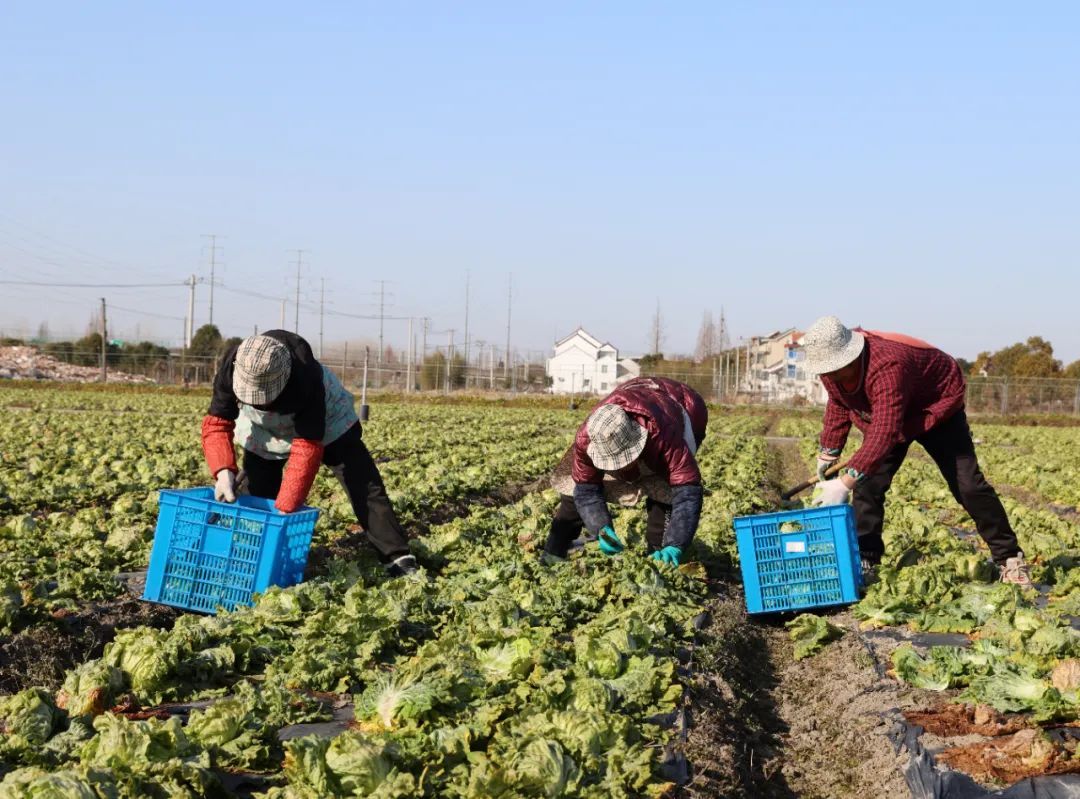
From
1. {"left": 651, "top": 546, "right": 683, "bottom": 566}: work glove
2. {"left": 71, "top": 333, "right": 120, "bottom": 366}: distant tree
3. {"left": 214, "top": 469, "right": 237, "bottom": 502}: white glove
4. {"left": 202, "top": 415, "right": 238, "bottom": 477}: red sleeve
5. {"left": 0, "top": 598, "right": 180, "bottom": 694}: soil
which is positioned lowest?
{"left": 0, "top": 598, "right": 180, "bottom": 694}: soil

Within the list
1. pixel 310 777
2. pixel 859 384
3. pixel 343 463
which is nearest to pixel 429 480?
pixel 343 463

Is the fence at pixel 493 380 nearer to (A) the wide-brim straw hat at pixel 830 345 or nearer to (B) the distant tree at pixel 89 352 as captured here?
(B) the distant tree at pixel 89 352

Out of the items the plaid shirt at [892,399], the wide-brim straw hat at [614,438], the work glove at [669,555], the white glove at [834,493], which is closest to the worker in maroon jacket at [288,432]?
the wide-brim straw hat at [614,438]

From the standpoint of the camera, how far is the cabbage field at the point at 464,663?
11.9 ft

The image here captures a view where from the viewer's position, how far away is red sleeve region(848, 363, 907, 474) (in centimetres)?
669

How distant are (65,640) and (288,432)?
6.00 feet

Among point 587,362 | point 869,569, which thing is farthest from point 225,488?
point 587,362

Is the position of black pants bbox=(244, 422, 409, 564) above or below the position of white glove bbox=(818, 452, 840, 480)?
below

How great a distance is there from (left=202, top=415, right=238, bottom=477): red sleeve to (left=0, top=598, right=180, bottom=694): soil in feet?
3.10

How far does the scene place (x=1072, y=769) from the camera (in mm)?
3906

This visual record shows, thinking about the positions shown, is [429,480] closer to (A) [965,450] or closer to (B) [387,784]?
(A) [965,450]

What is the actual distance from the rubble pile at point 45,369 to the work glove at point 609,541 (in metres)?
54.3

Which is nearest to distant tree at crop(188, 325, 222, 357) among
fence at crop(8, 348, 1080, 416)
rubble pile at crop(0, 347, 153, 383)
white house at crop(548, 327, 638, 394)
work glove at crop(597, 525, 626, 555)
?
fence at crop(8, 348, 1080, 416)

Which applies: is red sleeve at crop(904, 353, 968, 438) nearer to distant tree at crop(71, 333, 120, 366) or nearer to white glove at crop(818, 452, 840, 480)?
white glove at crop(818, 452, 840, 480)
